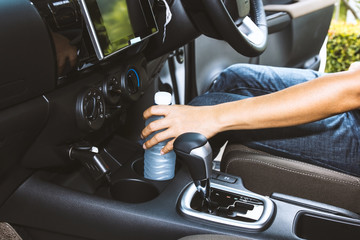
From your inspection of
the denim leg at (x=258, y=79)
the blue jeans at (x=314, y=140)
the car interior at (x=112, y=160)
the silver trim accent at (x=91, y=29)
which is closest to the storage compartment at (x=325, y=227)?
the car interior at (x=112, y=160)

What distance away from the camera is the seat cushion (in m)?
0.92

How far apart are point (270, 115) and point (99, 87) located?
0.39 meters

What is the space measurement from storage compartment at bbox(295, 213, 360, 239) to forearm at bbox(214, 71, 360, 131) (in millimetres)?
205

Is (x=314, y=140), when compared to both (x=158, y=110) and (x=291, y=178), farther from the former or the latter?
(x=158, y=110)

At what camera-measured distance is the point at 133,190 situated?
40.9 inches

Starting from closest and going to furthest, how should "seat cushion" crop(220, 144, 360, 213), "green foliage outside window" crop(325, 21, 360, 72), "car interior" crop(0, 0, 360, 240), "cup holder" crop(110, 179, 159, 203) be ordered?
"car interior" crop(0, 0, 360, 240) → "seat cushion" crop(220, 144, 360, 213) → "cup holder" crop(110, 179, 159, 203) → "green foliage outside window" crop(325, 21, 360, 72)

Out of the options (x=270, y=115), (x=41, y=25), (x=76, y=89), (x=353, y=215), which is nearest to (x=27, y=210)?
(x=76, y=89)

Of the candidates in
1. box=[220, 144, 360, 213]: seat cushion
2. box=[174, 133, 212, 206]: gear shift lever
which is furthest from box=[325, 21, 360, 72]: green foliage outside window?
box=[174, 133, 212, 206]: gear shift lever

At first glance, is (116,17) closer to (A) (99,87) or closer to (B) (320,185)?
(A) (99,87)

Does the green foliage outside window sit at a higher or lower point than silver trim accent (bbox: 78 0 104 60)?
lower

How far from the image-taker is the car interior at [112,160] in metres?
0.75

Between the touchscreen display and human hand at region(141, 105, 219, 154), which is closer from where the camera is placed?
the touchscreen display

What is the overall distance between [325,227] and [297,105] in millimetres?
259

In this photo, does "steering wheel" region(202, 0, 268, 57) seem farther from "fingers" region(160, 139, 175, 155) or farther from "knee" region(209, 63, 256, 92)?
"fingers" region(160, 139, 175, 155)
